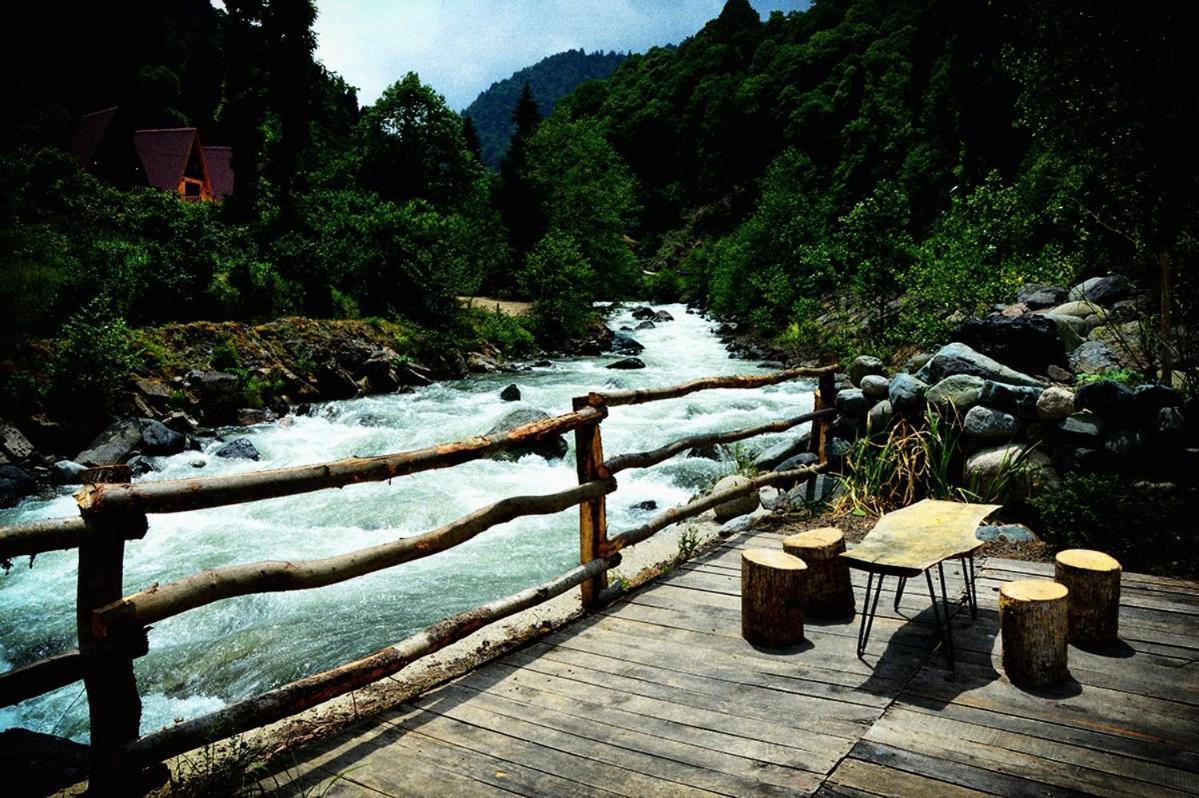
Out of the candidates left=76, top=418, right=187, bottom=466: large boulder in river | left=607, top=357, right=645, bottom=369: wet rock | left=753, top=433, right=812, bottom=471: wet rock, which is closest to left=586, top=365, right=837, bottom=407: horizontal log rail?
left=753, top=433, right=812, bottom=471: wet rock

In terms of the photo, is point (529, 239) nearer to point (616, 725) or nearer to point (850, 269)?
point (850, 269)

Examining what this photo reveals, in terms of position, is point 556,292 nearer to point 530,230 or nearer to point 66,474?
point 530,230

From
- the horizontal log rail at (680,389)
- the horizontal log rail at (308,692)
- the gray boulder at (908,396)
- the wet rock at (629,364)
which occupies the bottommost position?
the horizontal log rail at (308,692)

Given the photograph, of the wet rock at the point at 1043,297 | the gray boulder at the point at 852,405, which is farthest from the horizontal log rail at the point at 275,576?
the wet rock at the point at 1043,297

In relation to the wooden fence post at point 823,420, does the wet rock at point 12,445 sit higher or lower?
lower

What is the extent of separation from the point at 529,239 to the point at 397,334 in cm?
1902

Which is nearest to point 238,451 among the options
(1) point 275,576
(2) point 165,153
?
(1) point 275,576

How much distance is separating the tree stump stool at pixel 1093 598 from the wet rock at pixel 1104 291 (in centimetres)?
810

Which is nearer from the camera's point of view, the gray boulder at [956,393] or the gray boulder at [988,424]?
the gray boulder at [988,424]

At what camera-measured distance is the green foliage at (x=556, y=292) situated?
83.9 feet

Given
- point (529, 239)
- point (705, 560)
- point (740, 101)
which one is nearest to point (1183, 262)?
point (705, 560)

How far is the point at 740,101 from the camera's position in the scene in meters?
62.8

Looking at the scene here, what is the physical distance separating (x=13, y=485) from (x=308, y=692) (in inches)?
382

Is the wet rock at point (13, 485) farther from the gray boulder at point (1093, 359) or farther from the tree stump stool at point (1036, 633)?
the gray boulder at point (1093, 359)
